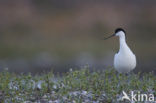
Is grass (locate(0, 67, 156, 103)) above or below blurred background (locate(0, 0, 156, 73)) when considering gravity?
below

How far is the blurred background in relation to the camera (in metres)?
18.6

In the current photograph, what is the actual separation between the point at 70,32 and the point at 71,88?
1427cm

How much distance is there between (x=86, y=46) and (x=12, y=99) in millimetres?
12726

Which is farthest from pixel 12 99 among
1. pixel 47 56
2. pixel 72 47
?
pixel 72 47

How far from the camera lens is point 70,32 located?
23906mm

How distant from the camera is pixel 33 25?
24.6 meters

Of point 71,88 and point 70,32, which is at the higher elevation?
point 70,32

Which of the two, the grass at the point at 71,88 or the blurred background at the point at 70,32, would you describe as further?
the blurred background at the point at 70,32

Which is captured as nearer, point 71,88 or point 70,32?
point 71,88

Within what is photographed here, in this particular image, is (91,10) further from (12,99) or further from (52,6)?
(12,99)

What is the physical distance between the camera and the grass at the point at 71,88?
357 inches

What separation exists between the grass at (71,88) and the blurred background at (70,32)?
21.4 feet

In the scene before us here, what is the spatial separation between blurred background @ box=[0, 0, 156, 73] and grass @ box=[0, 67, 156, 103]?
Answer: 6513 mm

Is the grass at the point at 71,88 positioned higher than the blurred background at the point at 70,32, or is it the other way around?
the blurred background at the point at 70,32
